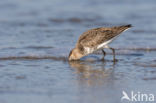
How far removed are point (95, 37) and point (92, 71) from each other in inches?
59.9

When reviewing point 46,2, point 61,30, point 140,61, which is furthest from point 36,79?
point 46,2

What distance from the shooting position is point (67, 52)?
10438 millimetres

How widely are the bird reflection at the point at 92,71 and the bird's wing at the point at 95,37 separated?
53 cm

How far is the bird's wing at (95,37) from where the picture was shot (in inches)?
384

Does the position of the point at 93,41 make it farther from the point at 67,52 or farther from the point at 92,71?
the point at 92,71

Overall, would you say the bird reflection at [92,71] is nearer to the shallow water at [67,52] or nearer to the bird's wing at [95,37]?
the shallow water at [67,52]

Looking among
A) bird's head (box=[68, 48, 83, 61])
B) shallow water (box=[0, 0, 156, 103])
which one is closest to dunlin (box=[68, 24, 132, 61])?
bird's head (box=[68, 48, 83, 61])

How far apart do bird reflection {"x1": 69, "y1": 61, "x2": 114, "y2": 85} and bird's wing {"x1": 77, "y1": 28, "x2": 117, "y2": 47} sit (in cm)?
53

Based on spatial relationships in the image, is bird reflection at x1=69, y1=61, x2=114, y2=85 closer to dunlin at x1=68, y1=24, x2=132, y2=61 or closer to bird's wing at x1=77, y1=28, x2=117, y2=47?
dunlin at x1=68, y1=24, x2=132, y2=61

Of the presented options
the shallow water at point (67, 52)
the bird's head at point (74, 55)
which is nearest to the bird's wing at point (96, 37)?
the bird's head at point (74, 55)

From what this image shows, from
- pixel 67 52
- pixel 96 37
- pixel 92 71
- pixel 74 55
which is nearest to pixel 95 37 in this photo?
pixel 96 37

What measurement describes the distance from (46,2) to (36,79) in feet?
33.2

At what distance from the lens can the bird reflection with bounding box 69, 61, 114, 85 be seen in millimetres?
7637

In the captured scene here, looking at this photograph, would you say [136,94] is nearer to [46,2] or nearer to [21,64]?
[21,64]
